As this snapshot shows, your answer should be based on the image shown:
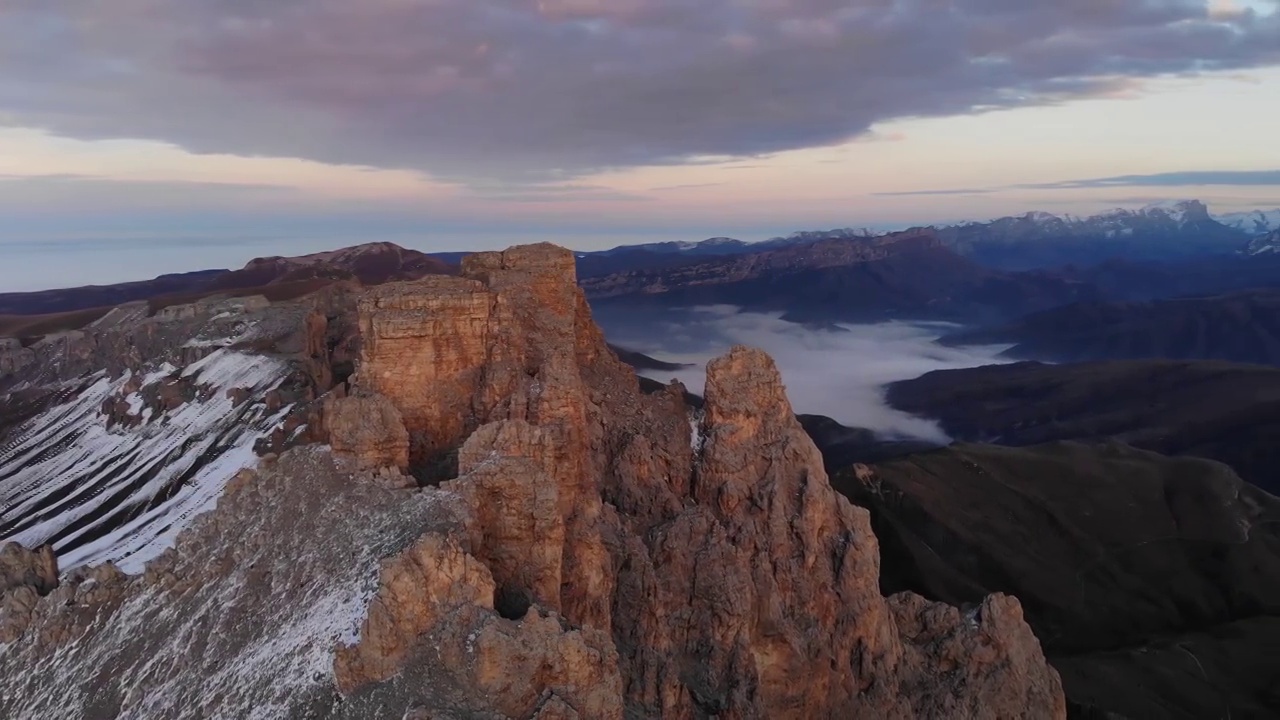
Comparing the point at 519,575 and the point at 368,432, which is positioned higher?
the point at 368,432

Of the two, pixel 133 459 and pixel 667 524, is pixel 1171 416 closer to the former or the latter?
pixel 667 524

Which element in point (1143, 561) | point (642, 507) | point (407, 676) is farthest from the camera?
point (1143, 561)

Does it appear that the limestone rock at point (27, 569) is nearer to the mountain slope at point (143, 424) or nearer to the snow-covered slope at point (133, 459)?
the snow-covered slope at point (133, 459)

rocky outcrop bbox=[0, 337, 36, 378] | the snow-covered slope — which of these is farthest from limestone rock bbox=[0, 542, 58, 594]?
rocky outcrop bbox=[0, 337, 36, 378]

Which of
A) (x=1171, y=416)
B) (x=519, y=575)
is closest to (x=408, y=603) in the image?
(x=519, y=575)

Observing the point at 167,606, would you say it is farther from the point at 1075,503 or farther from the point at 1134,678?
the point at 1075,503

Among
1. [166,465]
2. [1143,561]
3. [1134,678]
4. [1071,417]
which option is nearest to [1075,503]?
[1143,561]
